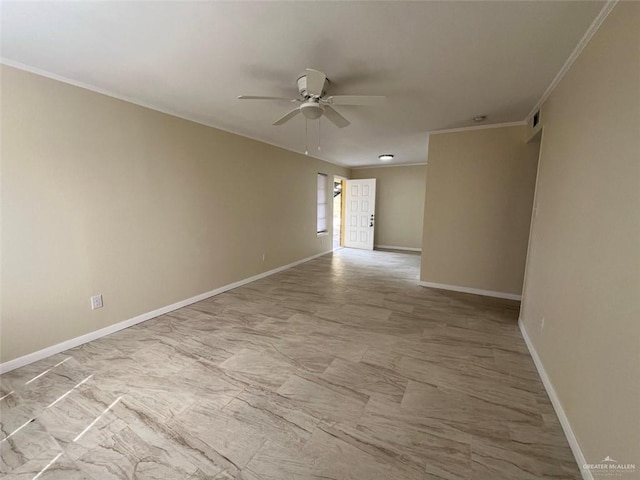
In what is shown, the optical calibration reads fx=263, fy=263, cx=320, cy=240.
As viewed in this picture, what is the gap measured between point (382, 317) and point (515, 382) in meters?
1.39

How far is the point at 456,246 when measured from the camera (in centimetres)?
410

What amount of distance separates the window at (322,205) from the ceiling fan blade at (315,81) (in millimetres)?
4545

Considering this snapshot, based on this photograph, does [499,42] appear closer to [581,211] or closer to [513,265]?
[581,211]

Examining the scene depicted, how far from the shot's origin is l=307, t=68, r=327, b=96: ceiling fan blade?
1851 millimetres

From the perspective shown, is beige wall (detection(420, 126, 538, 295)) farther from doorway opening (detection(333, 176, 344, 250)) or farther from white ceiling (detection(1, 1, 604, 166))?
doorway opening (detection(333, 176, 344, 250))

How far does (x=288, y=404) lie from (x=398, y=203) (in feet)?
21.7

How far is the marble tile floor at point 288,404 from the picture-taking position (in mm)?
1403

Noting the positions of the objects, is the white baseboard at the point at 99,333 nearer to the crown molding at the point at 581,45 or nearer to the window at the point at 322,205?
→ the window at the point at 322,205

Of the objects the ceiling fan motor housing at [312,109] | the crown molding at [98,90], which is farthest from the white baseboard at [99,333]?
the ceiling fan motor housing at [312,109]

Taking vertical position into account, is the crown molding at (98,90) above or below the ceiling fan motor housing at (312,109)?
above

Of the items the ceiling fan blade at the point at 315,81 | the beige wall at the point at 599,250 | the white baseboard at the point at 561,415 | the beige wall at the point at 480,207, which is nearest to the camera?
the beige wall at the point at 599,250

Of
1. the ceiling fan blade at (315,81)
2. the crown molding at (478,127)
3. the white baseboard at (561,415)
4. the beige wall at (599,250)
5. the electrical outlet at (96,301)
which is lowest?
the white baseboard at (561,415)

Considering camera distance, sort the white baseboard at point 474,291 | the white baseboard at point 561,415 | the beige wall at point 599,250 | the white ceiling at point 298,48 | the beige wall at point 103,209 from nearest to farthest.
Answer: the beige wall at point 599,250
the white baseboard at point 561,415
the white ceiling at point 298,48
the beige wall at point 103,209
the white baseboard at point 474,291

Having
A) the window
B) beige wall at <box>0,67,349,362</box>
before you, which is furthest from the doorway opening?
beige wall at <box>0,67,349,362</box>
